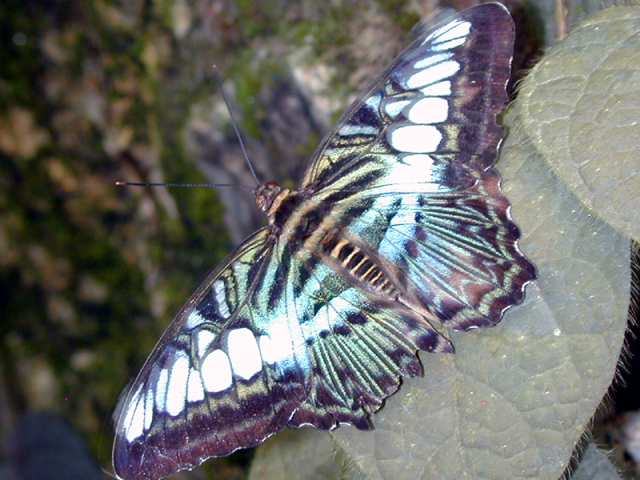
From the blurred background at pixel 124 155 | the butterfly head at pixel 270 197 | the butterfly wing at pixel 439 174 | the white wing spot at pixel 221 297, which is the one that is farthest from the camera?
the blurred background at pixel 124 155

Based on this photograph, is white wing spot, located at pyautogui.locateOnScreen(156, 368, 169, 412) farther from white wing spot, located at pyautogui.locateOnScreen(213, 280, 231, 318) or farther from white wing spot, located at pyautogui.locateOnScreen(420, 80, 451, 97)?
white wing spot, located at pyautogui.locateOnScreen(420, 80, 451, 97)

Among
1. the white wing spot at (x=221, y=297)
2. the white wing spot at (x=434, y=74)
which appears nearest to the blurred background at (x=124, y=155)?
the white wing spot at (x=434, y=74)

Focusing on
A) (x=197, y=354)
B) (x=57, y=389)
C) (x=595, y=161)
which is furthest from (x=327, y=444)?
(x=57, y=389)

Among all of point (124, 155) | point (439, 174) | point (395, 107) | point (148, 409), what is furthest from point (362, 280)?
point (124, 155)

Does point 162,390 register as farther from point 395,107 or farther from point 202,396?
point 395,107

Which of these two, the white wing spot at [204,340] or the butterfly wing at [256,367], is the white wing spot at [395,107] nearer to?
the butterfly wing at [256,367]

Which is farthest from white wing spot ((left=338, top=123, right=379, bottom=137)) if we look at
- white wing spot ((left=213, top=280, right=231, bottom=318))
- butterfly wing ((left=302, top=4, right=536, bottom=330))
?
white wing spot ((left=213, top=280, right=231, bottom=318))
